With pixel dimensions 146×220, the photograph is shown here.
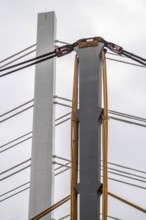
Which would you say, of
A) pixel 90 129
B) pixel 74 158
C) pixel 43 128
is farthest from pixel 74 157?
pixel 43 128

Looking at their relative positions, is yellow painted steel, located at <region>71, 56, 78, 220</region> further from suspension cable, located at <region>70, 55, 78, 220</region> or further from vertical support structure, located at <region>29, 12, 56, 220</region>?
vertical support structure, located at <region>29, 12, 56, 220</region>

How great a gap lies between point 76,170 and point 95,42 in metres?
3.51

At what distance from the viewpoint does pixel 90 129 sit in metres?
12.6

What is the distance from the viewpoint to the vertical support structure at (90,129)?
12.1 metres

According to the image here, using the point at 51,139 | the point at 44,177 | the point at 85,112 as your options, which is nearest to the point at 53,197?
the point at 44,177

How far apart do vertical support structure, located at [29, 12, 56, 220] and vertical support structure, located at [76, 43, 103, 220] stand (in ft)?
11.0

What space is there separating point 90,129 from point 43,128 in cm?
394

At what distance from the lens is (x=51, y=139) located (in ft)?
53.2

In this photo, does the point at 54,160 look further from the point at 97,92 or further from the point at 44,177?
the point at 97,92

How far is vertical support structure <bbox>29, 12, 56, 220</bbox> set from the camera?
1576 cm

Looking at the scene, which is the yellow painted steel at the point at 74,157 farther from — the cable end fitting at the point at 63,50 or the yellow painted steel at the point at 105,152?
the cable end fitting at the point at 63,50

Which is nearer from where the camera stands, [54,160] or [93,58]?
[93,58]

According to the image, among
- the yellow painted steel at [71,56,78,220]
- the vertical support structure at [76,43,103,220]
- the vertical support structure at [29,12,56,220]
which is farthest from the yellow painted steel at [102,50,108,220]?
the vertical support structure at [29,12,56,220]

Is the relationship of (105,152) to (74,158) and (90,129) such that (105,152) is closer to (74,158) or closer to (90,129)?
(90,129)
